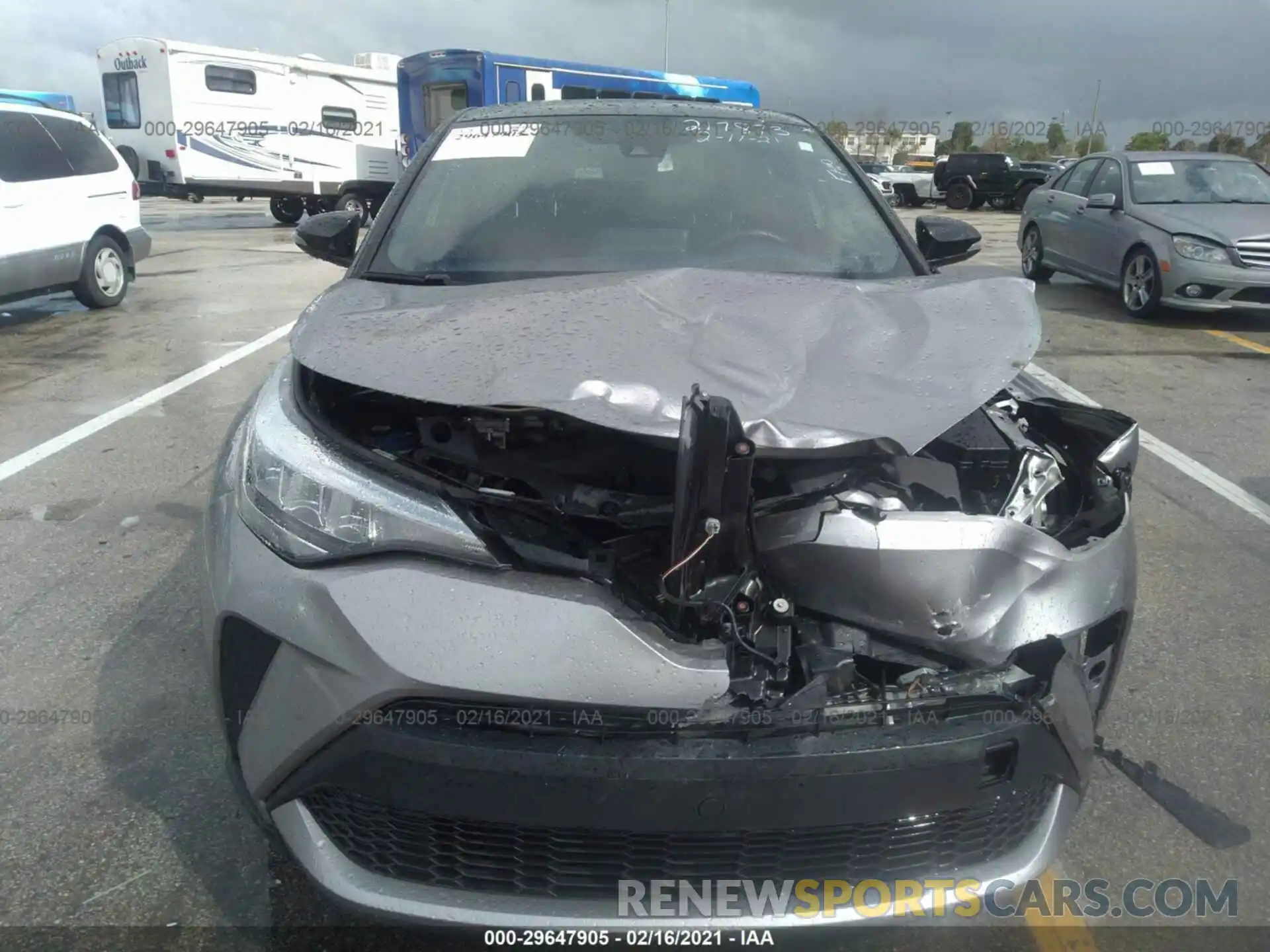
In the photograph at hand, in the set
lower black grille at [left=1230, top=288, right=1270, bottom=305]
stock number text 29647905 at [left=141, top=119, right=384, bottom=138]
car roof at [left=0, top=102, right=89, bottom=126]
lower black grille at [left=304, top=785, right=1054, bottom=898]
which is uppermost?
stock number text 29647905 at [left=141, top=119, right=384, bottom=138]

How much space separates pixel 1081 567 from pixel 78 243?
9.52 metres

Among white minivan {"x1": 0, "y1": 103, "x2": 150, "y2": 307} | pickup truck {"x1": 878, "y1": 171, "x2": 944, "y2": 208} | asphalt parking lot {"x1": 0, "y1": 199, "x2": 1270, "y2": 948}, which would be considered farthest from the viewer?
pickup truck {"x1": 878, "y1": 171, "x2": 944, "y2": 208}

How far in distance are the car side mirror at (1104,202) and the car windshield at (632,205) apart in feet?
24.1

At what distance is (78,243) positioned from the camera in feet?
29.2

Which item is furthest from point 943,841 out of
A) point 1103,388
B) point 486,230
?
point 1103,388

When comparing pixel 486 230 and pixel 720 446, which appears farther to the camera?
pixel 486 230

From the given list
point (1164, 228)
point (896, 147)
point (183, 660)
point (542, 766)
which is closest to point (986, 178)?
point (1164, 228)

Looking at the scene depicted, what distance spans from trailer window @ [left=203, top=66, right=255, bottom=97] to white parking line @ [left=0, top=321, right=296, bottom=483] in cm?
1223

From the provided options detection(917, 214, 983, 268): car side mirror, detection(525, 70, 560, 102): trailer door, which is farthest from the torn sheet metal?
detection(525, 70, 560, 102): trailer door

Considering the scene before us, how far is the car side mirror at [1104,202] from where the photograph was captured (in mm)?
9547

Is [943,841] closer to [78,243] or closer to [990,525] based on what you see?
[990,525]

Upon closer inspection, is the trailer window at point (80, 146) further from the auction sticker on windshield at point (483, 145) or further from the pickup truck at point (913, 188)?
the pickup truck at point (913, 188)

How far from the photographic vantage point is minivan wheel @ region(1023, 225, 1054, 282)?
450 inches

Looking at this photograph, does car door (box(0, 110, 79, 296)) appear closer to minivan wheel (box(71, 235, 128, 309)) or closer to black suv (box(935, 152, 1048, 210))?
minivan wheel (box(71, 235, 128, 309))
